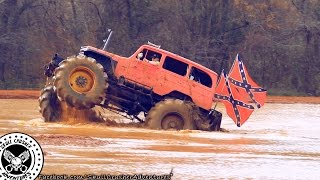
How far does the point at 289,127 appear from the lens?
2639cm

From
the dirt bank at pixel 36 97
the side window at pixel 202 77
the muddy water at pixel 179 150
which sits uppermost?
the side window at pixel 202 77

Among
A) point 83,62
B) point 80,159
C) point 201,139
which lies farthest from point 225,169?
point 83,62

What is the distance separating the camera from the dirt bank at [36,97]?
39.5 m

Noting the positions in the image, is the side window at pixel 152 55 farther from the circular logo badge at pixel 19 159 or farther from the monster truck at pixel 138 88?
the circular logo badge at pixel 19 159

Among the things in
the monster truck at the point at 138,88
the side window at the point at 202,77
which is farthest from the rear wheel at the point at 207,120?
the side window at the point at 202,77

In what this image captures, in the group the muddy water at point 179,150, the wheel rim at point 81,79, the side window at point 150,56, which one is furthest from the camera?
the side window at point 150,56

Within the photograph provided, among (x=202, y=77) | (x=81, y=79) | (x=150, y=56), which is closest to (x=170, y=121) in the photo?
(x=202, y=77)

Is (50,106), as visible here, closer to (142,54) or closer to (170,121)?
(142,54)

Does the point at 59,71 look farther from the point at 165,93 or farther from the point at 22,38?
the point at 22,38

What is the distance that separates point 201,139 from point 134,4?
2967 cm

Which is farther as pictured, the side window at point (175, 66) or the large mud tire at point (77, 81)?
the side window at point (175, 66)

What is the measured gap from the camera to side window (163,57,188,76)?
23.1 m

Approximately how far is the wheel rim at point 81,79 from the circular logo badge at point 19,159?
11930 mm

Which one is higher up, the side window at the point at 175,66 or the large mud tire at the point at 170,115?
the side window at the point at 175,66
